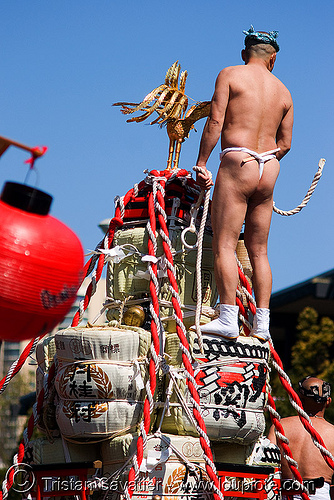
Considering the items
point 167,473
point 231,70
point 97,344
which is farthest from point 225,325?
point 231,70

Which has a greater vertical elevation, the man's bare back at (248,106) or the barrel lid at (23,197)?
the man's bare back at (248,106)

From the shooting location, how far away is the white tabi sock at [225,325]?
15.8 feet

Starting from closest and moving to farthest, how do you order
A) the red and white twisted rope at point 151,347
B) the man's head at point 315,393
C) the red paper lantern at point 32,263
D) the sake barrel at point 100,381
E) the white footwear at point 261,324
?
the red paper lantern at point 32,263 < the red and white twisted rope at point 151,347 < the sake barrel at point 100,381 < the white footwear at point 261,324 < the man's head at point 315,393

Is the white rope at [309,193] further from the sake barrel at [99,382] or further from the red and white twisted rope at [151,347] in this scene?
the sake barrel at [99,382]

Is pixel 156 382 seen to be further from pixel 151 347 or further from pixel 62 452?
pixel 62 452

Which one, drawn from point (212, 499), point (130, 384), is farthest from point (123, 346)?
point (212, 499)

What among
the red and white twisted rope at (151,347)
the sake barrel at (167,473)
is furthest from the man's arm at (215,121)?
the sake barrel at (167,473)

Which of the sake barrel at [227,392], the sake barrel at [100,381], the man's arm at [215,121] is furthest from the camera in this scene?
the man's arm at [215,121]

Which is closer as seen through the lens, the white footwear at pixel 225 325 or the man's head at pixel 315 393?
the white footwear at pixel 225 325

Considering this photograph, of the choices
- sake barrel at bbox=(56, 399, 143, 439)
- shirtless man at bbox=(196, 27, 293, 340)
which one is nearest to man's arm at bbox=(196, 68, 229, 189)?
shirtless man at bbox=(196, 27, 293, 340)

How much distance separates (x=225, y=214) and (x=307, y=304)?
1518cm

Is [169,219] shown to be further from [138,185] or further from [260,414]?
[260,414]

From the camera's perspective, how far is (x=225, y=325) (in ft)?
15.8

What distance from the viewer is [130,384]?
4641mm
